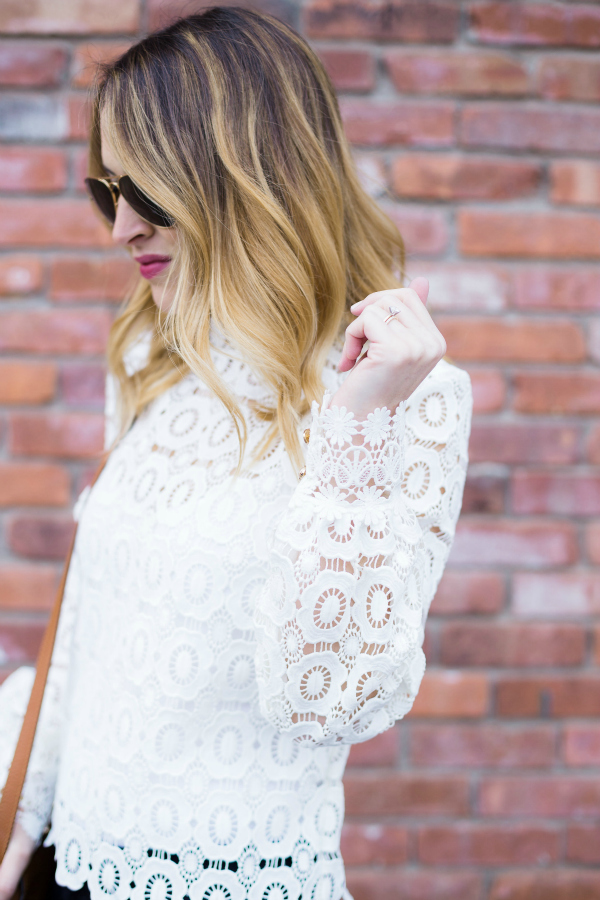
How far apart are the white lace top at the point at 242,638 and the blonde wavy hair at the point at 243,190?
0.07 metres

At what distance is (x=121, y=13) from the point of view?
1215 millimetres

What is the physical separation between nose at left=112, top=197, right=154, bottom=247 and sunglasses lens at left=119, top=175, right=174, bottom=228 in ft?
0.08

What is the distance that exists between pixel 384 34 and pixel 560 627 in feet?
3.99

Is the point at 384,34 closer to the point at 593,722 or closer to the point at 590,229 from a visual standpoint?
the point at 590,229

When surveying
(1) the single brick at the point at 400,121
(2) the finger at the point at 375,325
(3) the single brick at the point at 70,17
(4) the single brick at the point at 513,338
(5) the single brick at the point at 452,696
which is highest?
(3) the single brick at the point at 70,17

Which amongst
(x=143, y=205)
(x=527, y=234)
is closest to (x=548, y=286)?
(x=527, y=234)

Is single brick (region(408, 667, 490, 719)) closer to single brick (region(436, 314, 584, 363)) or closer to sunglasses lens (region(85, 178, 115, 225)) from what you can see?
single brick (region(436, 314, 584, 363))

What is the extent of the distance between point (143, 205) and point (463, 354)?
2.30ft

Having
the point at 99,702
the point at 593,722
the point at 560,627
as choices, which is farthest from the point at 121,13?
the point at 593,722

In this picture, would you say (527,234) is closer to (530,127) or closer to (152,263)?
(530,127)

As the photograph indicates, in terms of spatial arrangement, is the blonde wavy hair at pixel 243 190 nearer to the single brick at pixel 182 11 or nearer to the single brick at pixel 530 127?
the single brick at pixel 182 11

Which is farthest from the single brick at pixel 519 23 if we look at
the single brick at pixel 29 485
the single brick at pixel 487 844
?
the single brick at pixel 487 844

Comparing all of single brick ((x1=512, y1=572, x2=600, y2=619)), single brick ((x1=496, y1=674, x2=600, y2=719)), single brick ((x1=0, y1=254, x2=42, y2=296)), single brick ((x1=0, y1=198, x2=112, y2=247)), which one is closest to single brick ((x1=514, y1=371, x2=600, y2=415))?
single brick ((x1=512, y1=572, x2=600, y2=619))

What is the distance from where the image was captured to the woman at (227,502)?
2.38 feet
